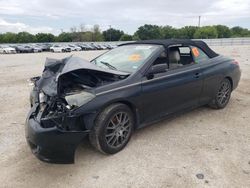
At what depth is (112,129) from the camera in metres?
3.12

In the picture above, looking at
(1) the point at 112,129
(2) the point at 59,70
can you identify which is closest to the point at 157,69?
(1) the point at 112,129

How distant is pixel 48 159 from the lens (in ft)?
8.87

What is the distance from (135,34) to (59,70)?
73084mm

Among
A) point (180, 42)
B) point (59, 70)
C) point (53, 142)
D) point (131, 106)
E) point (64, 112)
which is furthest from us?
point (180, 42)

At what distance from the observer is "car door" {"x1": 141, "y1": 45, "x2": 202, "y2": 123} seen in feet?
11.3

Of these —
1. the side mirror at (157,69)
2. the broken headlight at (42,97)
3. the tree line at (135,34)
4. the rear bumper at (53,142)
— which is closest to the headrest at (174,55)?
the side mirror at (157,69)

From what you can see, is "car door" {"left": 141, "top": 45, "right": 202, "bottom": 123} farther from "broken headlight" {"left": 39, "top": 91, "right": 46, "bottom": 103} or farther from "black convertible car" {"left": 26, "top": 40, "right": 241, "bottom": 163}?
"broken headlight" {"left": 39, "top": 91, "right": 46, "bottom": 103}

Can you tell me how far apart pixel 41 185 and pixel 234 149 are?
259 centimetres

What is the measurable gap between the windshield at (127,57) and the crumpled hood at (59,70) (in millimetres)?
291

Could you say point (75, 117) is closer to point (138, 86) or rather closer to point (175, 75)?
point (138, 86)

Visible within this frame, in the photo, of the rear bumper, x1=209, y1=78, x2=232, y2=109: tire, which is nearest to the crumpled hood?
the rear bumper

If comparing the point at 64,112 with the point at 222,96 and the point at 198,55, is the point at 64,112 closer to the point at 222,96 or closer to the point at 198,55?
the point at 198,55

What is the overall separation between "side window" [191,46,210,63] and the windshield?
883mm

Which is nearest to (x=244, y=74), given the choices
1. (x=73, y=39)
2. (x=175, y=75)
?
(x=175, y=75)
